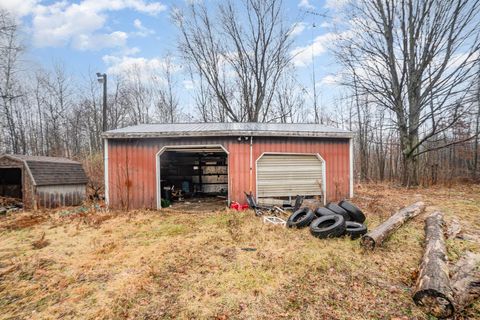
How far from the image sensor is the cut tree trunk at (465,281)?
2.72 m

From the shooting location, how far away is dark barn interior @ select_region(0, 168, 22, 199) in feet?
34.0

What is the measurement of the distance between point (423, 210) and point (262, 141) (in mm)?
5244

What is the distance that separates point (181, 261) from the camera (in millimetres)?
4145

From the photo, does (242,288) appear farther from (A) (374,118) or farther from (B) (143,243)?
(A) (374,118)

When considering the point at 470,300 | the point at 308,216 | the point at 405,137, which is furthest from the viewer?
the point at 405,137

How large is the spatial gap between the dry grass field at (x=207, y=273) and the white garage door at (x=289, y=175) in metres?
2.38

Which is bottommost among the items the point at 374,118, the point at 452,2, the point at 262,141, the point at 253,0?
the point at 262,141

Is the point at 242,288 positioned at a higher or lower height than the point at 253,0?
lower

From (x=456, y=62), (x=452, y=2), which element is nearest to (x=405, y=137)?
(x=456, y=62)

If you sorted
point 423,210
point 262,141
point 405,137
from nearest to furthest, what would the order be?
point 423,210, point 262,141, point 405,137

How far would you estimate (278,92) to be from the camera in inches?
838

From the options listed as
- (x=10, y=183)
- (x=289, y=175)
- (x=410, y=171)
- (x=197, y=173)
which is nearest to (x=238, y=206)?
(x=289, y=175)

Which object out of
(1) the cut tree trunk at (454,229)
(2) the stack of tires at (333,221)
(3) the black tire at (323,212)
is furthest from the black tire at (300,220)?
(1) the cut tree trunk at (454,229)

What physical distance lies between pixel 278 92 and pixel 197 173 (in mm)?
11822
